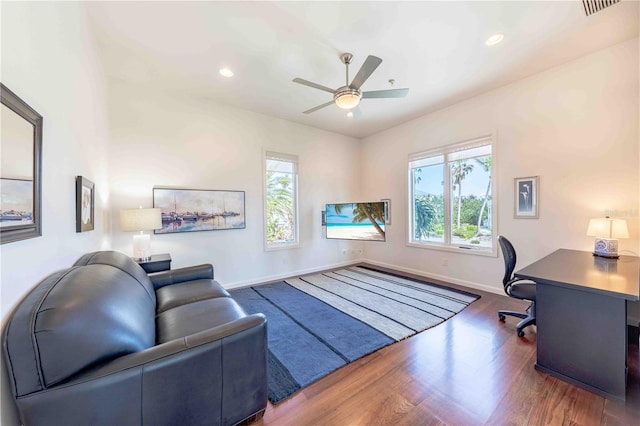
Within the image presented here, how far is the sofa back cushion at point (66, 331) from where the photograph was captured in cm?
86

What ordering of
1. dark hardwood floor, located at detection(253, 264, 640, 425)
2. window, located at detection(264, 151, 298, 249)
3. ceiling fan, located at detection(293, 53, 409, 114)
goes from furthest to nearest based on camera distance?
window, located at detection(264, 151, 298, 249) < ceiling fan, located at detection(293, 53, 409, 114) < dark hardwood floor, located at detection(253, 264, 640, 425)

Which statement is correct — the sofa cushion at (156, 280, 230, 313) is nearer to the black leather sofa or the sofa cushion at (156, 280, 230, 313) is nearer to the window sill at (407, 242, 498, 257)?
the black leather sofa

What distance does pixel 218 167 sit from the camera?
3.83 meters

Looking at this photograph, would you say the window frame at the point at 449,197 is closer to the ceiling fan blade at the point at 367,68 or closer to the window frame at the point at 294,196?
the window frame at the point at 294,196

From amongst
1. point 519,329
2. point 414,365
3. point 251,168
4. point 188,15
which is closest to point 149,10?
point 188,15

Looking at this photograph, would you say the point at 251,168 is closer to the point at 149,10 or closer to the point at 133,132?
the point at 133,132

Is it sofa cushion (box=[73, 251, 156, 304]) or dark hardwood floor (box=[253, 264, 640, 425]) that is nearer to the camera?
dark hardwood floor (box=[253, 264, 640, 425])

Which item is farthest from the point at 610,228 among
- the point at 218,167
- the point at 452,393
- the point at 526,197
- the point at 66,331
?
the point at 218,167

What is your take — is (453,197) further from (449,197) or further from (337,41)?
(337,41)

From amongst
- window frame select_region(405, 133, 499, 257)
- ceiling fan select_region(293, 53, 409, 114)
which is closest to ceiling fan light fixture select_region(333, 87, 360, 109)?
ceiling fan select_region(293, 53, 409, 114)

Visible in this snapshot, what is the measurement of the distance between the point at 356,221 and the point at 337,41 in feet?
9.38

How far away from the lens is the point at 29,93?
1.14 meters

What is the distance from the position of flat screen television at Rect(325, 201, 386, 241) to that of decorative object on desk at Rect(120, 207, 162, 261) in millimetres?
2892

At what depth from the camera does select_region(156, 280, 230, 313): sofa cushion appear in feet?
6.65
